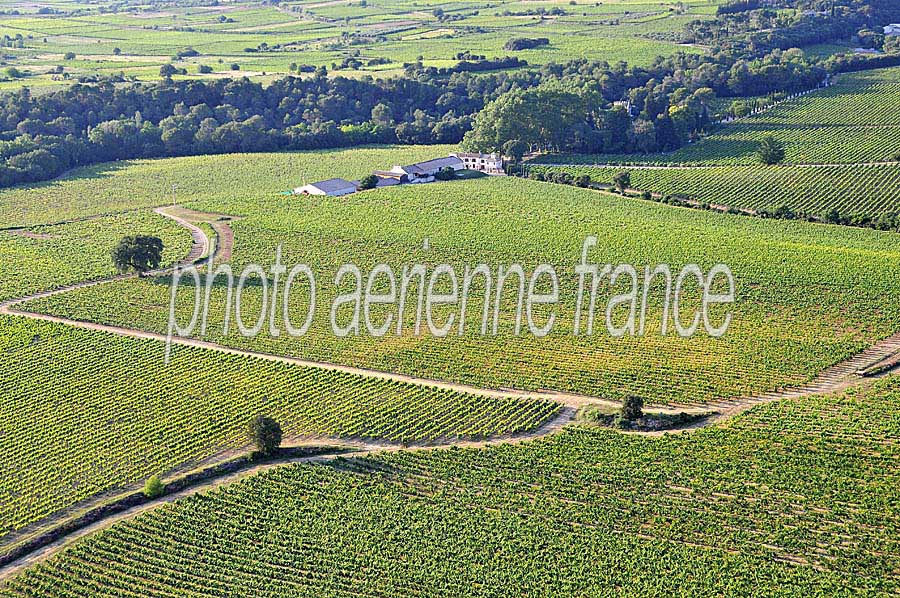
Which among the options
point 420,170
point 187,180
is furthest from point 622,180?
point 187,180

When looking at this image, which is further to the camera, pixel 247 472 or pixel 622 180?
pixel 622 180

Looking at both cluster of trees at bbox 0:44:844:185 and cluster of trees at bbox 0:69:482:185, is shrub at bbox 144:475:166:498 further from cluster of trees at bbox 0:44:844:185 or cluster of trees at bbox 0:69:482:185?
cluster of trees at bbox 0:69:482:185

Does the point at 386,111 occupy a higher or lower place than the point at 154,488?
higher

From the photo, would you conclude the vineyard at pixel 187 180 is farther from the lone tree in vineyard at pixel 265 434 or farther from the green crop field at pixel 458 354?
the lone tree in vineyard at pixel 265 434

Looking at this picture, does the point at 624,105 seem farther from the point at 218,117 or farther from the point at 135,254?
the point at 135,254

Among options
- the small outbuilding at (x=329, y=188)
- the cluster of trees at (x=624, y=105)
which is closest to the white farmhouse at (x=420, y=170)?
the small outbuilding at (x=329, y=188)

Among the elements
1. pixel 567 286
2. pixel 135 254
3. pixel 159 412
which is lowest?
pixel 159 412

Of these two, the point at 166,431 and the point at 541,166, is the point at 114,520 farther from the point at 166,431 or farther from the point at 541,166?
the point at 541,166

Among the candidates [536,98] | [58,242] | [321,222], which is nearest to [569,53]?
[536,98]
